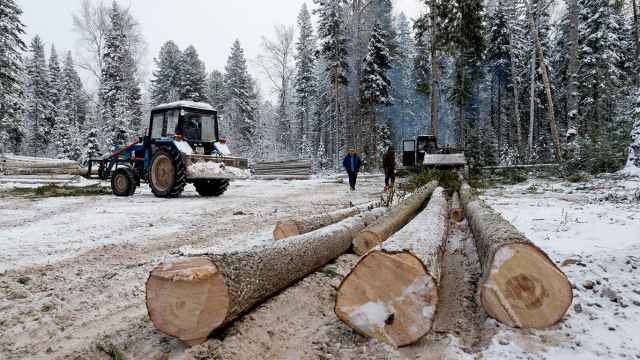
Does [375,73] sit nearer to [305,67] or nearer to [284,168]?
[284,168]

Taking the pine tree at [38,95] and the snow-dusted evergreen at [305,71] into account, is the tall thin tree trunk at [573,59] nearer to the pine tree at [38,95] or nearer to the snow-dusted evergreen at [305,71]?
the snow-dusted evergreen at [305,71]

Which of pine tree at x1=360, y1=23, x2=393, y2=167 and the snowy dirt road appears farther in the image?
pine tree at x1=360, y1=23, x2=393, y2=167

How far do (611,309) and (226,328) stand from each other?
2.84 meters

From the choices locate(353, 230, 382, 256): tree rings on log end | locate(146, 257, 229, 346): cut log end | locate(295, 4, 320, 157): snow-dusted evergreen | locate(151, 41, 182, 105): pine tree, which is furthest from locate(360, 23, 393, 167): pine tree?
locate(146, 257, 229, 346): cut log end

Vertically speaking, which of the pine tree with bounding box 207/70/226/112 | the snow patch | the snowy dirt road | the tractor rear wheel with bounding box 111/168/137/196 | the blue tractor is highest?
the pine tree with bounding box 207/70/226/112

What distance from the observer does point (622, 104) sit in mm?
30391

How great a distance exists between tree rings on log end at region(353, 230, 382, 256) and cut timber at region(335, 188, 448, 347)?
1806 mm

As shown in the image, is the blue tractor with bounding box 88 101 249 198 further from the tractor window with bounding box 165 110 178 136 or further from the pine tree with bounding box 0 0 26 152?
the pine tree with bounding box 0 0 26 152

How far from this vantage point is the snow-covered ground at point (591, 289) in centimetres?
254

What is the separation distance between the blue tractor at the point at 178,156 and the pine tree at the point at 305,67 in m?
29.0

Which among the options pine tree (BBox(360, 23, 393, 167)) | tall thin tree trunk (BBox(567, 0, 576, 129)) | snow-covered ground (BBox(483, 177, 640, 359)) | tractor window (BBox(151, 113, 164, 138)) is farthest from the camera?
pine tree (BBox(360, 23, 393, 167))

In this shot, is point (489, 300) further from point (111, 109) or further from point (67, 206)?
point (111, 109)

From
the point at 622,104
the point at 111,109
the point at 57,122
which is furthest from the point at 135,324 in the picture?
the point at 57,122

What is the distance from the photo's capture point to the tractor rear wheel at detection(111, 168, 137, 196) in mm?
11695
